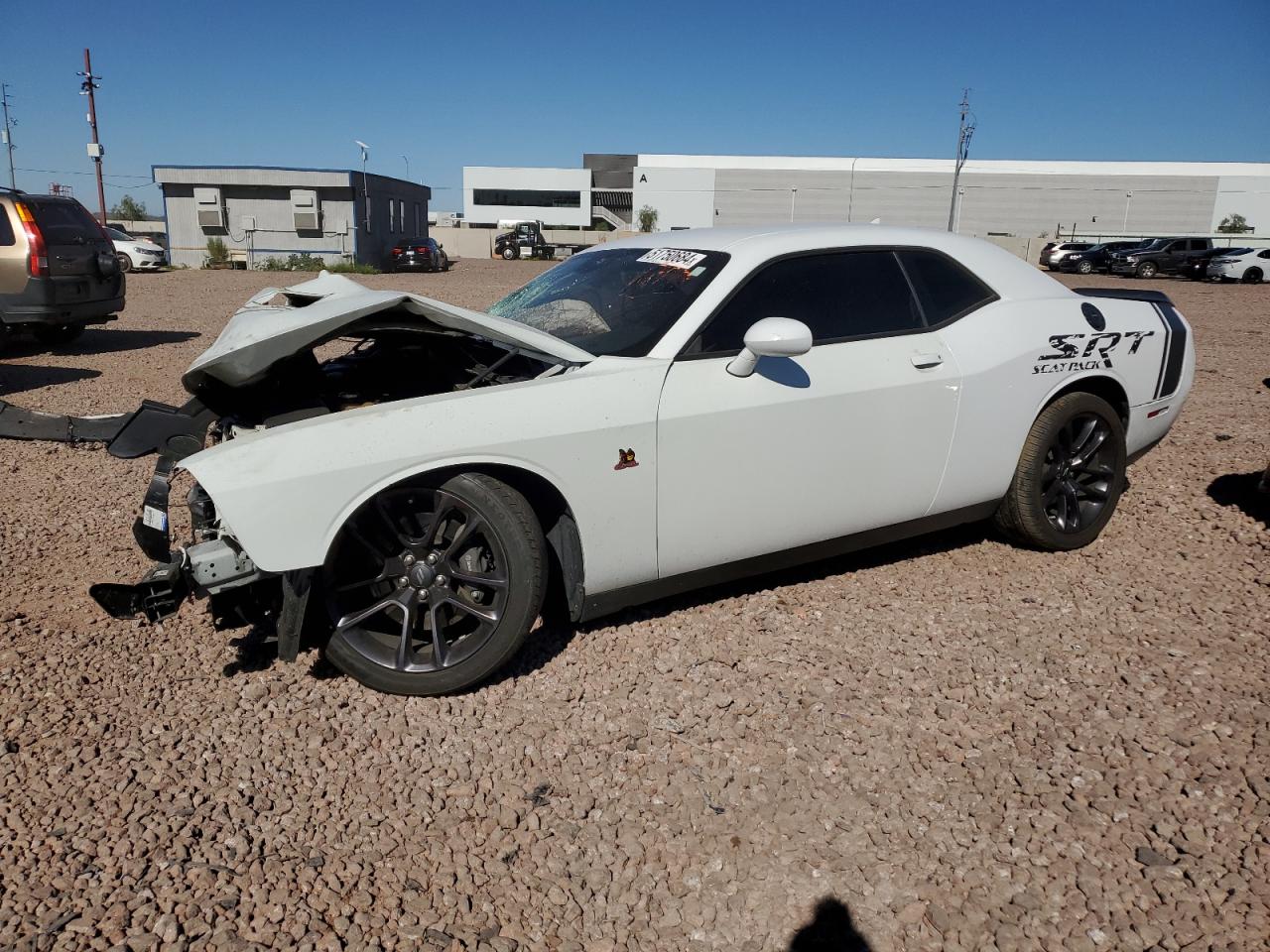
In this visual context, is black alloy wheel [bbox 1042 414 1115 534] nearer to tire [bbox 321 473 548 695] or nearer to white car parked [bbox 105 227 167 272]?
tire [bbox 321 473 548 695]

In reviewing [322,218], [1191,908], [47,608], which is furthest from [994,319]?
[322,218]

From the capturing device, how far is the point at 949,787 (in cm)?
271

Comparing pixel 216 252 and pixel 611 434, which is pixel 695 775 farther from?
pixel 216 252

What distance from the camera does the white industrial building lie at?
69.2 m

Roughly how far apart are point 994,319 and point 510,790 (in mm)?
2905

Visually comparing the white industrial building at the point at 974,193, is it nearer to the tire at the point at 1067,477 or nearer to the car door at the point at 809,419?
the tire at the point at 1067,477

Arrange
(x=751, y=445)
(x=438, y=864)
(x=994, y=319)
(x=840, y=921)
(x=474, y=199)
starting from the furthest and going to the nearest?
(x=474, y=199) < (x=994, y=319) < (x=751, y=445) < (x=438, y=864) < (x=840, y=921)

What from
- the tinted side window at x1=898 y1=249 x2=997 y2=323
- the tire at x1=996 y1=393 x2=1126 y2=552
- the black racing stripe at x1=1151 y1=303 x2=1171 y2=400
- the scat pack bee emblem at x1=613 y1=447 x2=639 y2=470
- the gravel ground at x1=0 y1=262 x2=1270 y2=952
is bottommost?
the gravel ground at x1=0 y1=262 x2=1270 y2=952

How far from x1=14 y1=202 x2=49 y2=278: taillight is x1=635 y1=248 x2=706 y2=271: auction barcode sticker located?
27.7 ft

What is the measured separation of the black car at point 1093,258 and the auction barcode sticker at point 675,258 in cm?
3980

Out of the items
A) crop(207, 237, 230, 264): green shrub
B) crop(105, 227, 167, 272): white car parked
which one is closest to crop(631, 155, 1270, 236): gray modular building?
crop(207, 237, 230, 264): green shrub

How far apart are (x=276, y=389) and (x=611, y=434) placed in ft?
4.47

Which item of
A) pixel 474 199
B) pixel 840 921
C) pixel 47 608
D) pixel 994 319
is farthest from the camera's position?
pixel 474 199

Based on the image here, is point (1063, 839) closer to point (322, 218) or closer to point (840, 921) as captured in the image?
point (840, 921)
